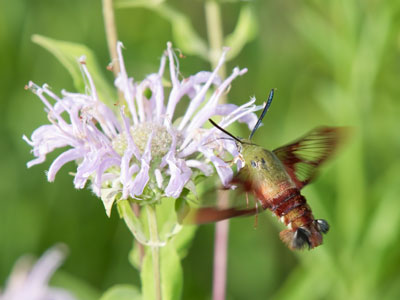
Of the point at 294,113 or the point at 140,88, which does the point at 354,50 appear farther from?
the point at 140,88

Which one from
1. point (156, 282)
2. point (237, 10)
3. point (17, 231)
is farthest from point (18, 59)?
point (156, 282)

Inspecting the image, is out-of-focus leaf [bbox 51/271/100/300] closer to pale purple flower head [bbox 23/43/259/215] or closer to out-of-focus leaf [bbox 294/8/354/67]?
pale purple flower head [bbox 23/43/259/215]

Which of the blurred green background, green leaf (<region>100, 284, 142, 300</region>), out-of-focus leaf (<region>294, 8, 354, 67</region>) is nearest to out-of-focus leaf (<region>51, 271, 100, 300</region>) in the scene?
the blurred green background

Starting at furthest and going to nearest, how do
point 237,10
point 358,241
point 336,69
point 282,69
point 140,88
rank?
1. point 237,10
2. point 282,69
3. point 336,69
4. point 358,241
5. point 140,88

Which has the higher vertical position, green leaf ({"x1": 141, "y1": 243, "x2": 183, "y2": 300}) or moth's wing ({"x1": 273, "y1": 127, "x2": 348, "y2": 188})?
moth's wing ({"x1": 273, "y1": 127, "x2": 348, "y2": 188})

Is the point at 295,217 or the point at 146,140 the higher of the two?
the point at 146,140

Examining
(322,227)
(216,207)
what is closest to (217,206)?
(216,207)

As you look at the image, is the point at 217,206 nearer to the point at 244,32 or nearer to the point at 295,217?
the point at 295,217
